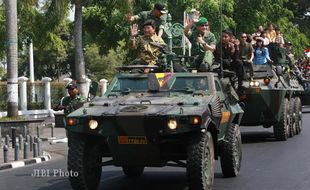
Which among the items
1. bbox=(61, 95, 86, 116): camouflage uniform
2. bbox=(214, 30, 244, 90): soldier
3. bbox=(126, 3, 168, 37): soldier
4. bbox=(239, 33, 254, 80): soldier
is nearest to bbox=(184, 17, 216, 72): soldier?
bbox=(126, 3, 168, 37): soldier

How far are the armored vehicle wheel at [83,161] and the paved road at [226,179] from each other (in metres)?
0.97

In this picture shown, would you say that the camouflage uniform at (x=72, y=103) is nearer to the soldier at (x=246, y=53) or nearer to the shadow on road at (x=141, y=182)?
the shadow on road at (x=141, y=182)

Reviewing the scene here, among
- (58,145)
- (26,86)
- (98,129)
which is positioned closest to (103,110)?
(98,129)

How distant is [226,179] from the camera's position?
10984mm

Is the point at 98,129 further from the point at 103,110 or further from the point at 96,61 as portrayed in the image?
the point at 96,61

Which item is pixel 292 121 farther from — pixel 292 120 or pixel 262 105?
pixel 262 105

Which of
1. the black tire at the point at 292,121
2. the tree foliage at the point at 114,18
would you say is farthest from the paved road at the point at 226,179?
the tree foliage at the point at 114,18

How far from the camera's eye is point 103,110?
9297 millimetres

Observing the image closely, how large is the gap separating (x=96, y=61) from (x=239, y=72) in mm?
48581

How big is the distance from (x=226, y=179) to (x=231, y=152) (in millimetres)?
500

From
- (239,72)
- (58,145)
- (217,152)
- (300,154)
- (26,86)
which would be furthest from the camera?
(26,86)

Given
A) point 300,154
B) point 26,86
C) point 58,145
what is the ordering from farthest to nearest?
1. point 26,86
2. point 58,145
3. point 300,154

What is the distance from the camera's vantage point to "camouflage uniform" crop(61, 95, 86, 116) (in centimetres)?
1194

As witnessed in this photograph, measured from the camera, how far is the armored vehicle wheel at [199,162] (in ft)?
28.7
